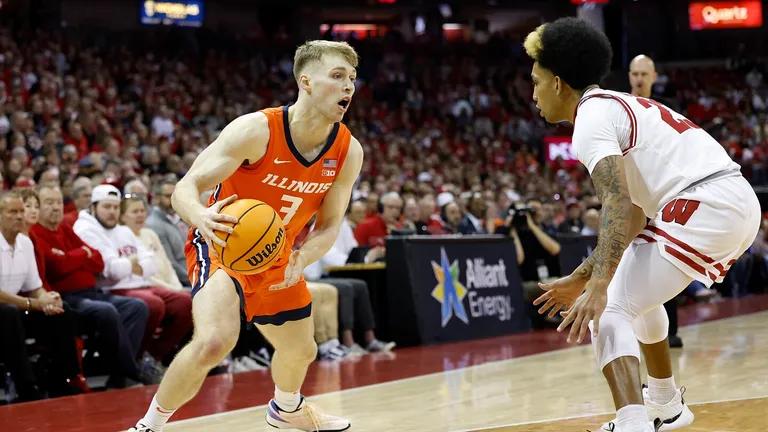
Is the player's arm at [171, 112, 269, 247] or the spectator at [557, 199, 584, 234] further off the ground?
the player's arm at [171, 112, 269, 247]

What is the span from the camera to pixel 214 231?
455 centimetres

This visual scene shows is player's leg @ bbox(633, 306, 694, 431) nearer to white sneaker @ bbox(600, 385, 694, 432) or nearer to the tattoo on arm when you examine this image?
white sneaker @ bbox(600, 385, 694, 432)

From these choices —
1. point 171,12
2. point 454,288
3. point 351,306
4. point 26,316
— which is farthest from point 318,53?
point 171,12

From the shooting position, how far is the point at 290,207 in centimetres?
536

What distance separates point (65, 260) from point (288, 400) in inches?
137

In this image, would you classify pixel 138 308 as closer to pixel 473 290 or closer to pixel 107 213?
pixel 107 213

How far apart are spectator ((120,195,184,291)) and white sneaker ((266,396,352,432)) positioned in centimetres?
389

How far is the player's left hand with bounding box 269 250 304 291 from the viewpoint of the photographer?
191 inches

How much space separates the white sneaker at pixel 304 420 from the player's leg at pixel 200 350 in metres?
0.90

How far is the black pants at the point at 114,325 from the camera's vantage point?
26.8 ft

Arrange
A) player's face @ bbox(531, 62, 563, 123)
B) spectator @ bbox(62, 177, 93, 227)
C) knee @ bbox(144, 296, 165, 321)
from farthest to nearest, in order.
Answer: spectator @ bbox(62, 177, 93, 227) → knee @ bbox(144, 296, 165, 321) → player's face @ bbox(531, 62, 563, 123)

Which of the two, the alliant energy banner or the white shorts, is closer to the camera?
the white shorts

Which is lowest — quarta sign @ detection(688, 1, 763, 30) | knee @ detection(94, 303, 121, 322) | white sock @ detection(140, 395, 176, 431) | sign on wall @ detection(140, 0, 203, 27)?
knee @ detection(94, 303, 121, 322)

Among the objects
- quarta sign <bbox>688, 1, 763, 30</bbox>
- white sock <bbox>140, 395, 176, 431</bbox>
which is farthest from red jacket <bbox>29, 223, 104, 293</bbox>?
quarta sign <bbox>688, 1, 763, 30</bbox>
